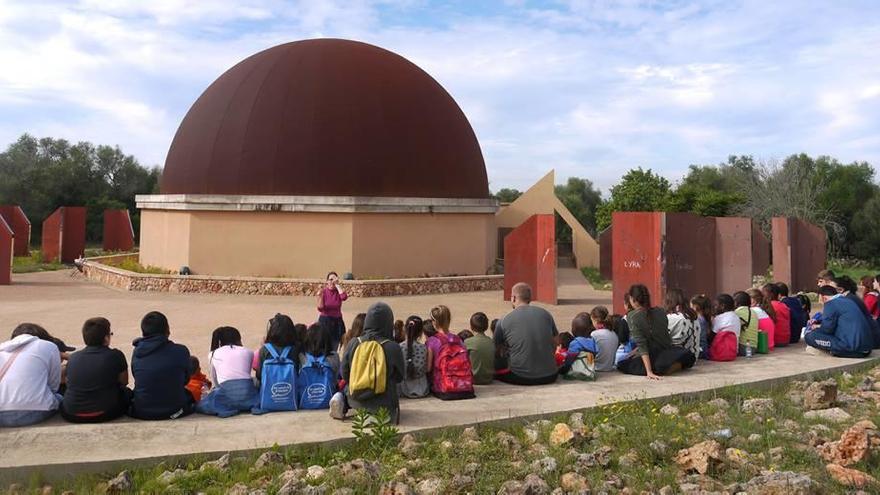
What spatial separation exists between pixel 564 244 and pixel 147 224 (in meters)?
18.9

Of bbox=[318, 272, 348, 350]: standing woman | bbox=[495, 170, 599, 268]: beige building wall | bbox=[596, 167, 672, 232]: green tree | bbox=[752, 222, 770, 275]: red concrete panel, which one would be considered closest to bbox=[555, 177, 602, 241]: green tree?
bbox=[596, 167, 672, 232]: green tree

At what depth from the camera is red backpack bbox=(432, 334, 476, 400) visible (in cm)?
637

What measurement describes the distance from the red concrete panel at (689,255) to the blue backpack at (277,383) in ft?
26.3

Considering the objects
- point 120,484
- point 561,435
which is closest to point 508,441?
point 561,435

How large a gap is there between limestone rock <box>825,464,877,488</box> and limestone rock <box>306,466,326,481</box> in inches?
137

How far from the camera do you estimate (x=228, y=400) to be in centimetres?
585

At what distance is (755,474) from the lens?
4586 millimetres

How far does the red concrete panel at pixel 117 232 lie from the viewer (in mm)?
30078

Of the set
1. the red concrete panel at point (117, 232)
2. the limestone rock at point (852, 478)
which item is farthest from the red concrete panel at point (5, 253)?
the limestone rock at point (852, 478)

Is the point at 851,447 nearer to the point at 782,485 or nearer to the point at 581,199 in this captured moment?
the point at 782,485

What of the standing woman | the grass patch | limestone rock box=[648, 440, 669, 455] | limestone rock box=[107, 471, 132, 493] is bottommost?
limestone rock box=[107, 471, 132, 493]

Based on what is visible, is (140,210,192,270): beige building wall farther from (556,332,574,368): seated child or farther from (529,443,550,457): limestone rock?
(529,443,550,457): limestone rock

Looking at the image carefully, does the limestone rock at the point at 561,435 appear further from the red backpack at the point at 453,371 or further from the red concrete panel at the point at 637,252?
the red concrete panel at the point at 637,252

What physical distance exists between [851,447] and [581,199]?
5638 cm
